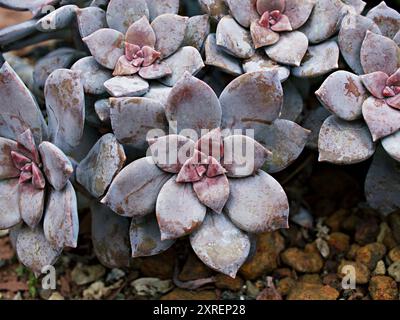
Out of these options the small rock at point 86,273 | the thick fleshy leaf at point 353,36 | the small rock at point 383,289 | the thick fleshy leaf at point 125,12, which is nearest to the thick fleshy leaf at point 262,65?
the thick fleshy leaf at point 353,36

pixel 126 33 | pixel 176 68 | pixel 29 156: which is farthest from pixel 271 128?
pixel 29 156

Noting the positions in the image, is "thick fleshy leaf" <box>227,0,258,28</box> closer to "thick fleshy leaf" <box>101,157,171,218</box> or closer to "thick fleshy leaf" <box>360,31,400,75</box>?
"thick fleshy leaf" <box>360,31,400,75</box>

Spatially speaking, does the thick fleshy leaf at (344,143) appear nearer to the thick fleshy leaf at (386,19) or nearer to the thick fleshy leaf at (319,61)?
the thick fleshy leaf at (319,61)

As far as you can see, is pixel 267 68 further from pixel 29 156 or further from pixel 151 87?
pixel 29 156

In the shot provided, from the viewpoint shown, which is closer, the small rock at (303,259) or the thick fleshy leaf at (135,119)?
the thick fleshy leaf at (135,119)

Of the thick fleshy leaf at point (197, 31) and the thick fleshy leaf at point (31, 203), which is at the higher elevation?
the thick fleshy leaf at point (197, 31)

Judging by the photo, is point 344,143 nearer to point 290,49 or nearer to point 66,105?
point 290,49
